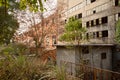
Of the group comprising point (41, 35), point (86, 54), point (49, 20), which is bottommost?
point (86, 54)

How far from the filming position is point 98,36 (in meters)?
26.9

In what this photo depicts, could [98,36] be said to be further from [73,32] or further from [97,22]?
[73,32]

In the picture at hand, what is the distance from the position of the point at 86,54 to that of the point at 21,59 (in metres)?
14.9

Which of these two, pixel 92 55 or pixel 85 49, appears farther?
pixel 92 55

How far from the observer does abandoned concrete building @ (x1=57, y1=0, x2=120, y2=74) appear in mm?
21125

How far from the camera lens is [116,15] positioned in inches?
935

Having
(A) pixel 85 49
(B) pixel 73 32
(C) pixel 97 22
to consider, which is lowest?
(A) pixel 85 49

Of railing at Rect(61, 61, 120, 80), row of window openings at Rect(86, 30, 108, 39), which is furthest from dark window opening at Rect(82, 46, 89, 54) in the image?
railing at Rect(61, 61, 120, 80)

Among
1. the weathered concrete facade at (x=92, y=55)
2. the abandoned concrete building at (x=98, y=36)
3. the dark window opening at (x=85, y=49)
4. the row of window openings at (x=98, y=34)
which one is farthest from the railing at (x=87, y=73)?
the row of window openings at (x=98, y=34)

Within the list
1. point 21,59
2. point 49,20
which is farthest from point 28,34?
point 21,59

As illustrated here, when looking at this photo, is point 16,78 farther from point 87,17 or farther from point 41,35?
point 87,17

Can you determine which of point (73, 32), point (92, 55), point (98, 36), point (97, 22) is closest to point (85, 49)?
point (92, 55)

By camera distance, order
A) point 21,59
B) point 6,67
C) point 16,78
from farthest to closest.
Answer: point 21,59 < point 6,67 < point 16,78

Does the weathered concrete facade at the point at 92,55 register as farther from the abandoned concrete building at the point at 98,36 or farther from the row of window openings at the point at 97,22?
the row of window openings at the point at 97,22
